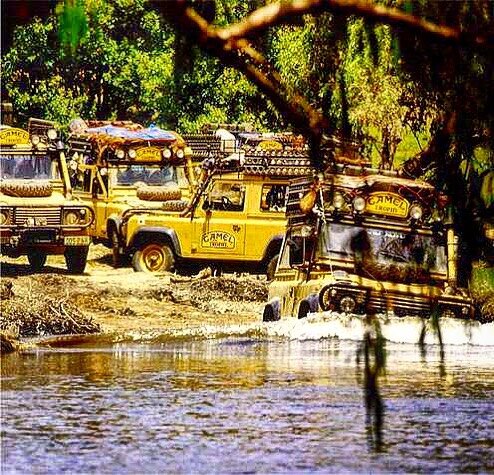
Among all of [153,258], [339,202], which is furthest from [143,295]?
[339,202]

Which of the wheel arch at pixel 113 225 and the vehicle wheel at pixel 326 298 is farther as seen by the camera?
the wheel arch at pixel 113 225

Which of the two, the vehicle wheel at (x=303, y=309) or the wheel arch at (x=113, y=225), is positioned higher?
the wheel arch at (x=113, y=225)

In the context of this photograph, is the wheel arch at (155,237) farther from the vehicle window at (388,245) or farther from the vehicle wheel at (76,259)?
the vehicle window at (388,245)

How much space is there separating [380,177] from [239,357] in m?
3.88

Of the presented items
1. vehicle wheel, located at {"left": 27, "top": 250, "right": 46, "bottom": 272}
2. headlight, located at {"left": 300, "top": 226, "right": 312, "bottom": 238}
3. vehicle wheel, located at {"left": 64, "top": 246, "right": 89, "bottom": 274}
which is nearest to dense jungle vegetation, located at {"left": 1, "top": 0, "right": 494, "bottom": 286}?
headlight, located at {"left": 300, "top": 226, "right": 312, "bottom": 238}

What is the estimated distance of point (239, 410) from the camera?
1761 cm

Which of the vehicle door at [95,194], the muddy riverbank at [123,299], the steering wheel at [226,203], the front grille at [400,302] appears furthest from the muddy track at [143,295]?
the front grille at [400,302]

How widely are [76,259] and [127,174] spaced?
87.3 inches

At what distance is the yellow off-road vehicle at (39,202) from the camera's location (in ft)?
99.7

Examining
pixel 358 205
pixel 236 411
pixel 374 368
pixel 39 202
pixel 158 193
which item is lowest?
pixel 236 411

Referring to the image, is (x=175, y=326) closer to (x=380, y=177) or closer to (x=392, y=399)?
(x=380, y=177)

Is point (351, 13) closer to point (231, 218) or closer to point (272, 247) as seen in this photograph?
point (231, 218)

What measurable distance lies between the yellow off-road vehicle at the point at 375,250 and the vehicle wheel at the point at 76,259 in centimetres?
647

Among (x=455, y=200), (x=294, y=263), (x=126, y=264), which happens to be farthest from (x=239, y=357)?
(x=455, y=200)
